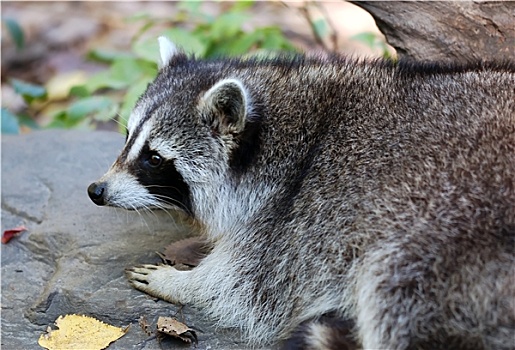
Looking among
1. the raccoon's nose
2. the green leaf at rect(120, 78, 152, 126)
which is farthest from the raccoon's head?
the green leaf at rect(120, 78, 152, 126)

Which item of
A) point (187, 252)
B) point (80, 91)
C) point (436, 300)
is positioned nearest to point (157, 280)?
point (187, 252)

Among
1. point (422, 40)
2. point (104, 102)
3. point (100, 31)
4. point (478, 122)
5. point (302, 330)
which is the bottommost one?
point (100, 31)

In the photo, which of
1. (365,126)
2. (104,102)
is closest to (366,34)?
(104,102)

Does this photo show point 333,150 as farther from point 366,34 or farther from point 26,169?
point 366,34

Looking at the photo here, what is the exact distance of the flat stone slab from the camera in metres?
4.27

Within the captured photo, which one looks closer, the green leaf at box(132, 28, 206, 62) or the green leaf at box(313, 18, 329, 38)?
the green leaf at box(132, 28, 206, 62)

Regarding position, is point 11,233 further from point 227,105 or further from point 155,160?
point 227,105

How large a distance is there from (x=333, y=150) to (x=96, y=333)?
157cm

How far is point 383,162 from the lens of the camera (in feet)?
13.1

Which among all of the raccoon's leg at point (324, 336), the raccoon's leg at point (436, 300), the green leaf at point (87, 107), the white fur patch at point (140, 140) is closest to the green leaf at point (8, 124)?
the green leaf at point (87, 107)

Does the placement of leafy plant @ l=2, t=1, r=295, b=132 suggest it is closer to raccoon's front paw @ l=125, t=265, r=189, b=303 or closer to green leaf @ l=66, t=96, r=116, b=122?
green leaf @ l=66, t=96, r=116, b=122

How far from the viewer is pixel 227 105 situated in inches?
169

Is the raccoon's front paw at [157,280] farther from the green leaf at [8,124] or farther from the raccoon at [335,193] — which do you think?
the green leaf at [8,124]

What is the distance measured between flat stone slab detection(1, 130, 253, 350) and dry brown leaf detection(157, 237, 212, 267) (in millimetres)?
80
